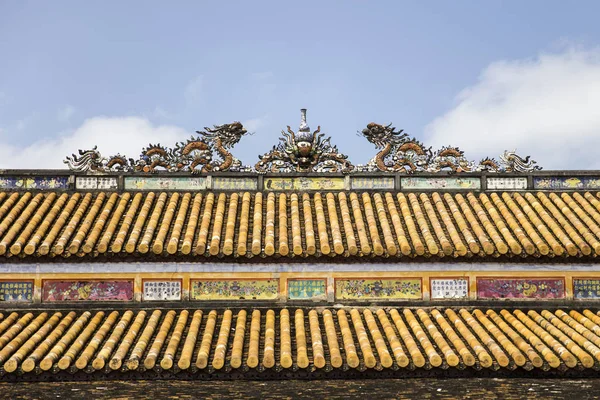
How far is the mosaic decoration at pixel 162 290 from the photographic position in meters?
15.4

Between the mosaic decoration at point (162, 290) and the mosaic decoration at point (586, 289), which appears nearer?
the mosaic decoration at point (162, 290)

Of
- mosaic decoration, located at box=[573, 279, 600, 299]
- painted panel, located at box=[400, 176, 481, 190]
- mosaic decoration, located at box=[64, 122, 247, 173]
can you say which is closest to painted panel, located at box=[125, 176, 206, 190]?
mosaic decoration, located at box=[64, 122, 247, 173]

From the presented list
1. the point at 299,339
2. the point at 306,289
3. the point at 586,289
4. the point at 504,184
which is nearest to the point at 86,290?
the point at 306,289

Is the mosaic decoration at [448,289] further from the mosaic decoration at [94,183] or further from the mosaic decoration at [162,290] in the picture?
the mosaic decoration at [94,183]

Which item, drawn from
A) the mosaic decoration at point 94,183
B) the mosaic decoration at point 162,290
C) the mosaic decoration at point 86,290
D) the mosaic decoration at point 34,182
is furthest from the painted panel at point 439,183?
the mosaic decoration at point 34,182

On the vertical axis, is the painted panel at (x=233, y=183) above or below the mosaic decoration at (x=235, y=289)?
above

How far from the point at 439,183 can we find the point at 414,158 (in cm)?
74

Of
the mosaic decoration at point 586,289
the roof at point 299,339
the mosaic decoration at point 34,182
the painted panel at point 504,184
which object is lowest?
the roof at point 299,339

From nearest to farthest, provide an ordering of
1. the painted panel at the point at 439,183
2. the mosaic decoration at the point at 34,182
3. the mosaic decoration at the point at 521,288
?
the mosaic decoration at the point at 521,288, the mosaic decoration at the point at 34,182, the painted panel at the point at 439,183

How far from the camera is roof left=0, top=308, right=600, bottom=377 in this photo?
501 inches

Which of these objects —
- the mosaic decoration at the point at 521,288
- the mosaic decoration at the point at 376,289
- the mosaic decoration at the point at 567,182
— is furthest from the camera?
the mosaic decoration at the point at 567,182

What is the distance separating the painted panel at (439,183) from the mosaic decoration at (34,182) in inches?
276

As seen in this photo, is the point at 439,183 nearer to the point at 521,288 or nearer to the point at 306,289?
the point at 521,288

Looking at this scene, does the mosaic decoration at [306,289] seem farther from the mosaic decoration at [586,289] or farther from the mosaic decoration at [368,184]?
the mosaic decoration at [586,289]
